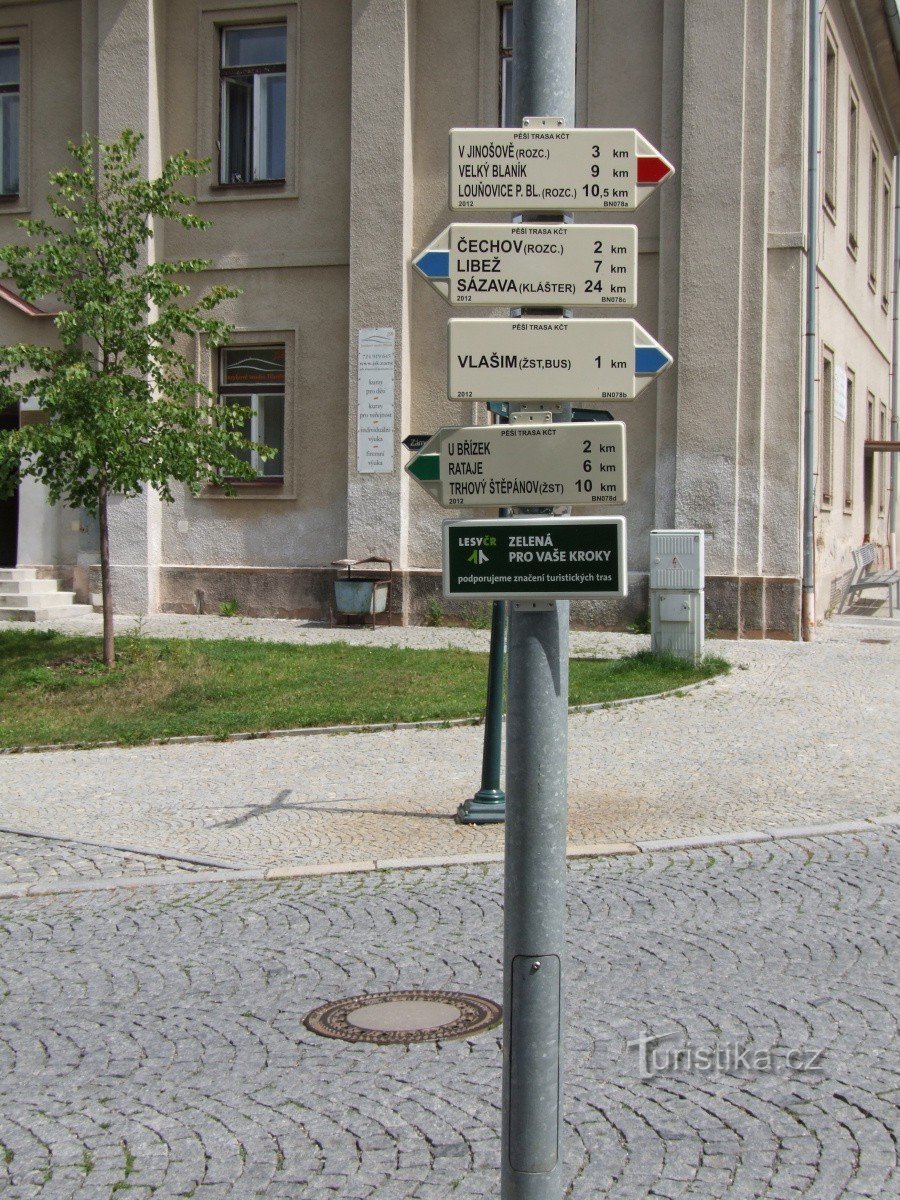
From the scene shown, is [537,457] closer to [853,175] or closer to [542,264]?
[542,264]

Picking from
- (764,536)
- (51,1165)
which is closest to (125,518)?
(764,536)

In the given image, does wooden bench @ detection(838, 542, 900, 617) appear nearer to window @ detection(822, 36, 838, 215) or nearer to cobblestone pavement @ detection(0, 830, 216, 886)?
window @ detection(822, 36, 838, 215)

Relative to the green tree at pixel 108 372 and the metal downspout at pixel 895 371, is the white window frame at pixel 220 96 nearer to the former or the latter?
the green tree at pixel 108 372

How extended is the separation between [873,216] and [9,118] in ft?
49.5

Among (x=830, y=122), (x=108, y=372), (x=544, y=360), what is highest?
(x=830, y=122)

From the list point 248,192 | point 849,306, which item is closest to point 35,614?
point 248,192

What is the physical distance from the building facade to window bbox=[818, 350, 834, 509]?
12cm

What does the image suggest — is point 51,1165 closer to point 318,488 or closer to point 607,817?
point 607,817

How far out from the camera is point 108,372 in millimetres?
14031

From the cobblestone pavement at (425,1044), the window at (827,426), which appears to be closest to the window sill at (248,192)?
the window at (827,426)

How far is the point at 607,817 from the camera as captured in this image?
335 inches

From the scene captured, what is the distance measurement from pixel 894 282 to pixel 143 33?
53.7 feet

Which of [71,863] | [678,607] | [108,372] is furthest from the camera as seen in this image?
[678,607]

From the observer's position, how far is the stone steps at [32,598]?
19016 mm
